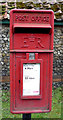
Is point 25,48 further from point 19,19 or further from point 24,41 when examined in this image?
point 19,19

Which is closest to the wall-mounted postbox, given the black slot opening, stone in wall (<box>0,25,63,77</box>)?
the black slot opening

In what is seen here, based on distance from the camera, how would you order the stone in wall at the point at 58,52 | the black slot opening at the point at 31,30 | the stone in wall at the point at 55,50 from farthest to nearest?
the stone in wall at the point at 58,52 < the stone in wall at the point at 55,50 < the black slot opening at the point at 31,30

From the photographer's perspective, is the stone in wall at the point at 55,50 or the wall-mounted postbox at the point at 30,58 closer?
the wall-mounted postbox at the point at 30,58

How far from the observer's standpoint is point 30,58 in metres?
2.03

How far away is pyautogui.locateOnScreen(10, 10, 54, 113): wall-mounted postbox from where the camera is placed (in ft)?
6.53

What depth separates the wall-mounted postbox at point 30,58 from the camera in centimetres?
199

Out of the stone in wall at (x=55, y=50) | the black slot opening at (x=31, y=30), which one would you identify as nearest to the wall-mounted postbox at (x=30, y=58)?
the black slot opening at (x=31, y=30)

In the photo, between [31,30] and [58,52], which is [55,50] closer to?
[58,52]

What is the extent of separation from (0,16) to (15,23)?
2.58 meters

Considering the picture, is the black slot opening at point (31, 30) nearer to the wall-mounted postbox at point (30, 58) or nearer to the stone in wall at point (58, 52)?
the wall-mounted postbox at point (30, 58)

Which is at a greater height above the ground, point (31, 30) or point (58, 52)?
point (31, 30)

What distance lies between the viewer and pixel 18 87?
6.83 ft

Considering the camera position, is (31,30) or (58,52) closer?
(31,30)

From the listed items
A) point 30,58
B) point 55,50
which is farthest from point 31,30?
point 55,50
